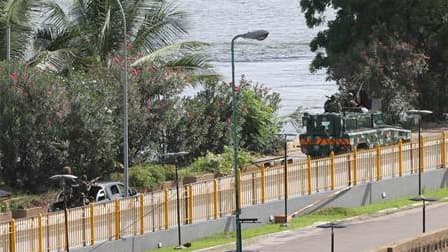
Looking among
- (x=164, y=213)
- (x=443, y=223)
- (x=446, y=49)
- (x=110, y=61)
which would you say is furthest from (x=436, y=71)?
(x=164, y=213)

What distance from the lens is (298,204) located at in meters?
41.8

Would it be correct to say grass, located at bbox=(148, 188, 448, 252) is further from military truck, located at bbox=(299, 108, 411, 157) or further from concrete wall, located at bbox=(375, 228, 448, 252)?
concrete wall, located at bbox=(375, 228, 448, 252)

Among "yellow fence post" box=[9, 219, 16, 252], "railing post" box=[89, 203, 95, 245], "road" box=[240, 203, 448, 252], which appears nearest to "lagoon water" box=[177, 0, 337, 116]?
"road" box=[240, 203, 448, 252]

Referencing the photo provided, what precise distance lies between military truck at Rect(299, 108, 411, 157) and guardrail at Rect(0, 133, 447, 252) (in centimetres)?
229

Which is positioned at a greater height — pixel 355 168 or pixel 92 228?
pixel 355 168

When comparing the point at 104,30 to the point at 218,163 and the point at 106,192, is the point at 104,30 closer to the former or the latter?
the point at 218,163

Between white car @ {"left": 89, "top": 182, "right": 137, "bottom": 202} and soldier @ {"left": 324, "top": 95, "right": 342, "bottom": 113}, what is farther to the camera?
soldier @ {"left": 324, "top": 95, "right": 342, "bottom": 113}

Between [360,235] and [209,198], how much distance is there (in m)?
4.85

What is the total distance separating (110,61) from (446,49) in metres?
21.7

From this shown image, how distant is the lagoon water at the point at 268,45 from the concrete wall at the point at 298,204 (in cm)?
3349

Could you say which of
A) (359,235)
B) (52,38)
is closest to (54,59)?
(52,38)

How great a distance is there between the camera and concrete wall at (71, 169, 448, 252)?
117ft

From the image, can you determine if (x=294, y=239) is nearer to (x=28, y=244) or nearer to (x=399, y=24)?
(x=28, y=244)

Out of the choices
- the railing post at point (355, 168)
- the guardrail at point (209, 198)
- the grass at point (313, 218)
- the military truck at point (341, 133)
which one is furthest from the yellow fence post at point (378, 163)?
the military truck at point (341, 133)
